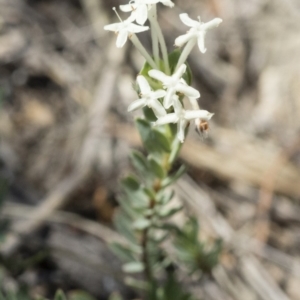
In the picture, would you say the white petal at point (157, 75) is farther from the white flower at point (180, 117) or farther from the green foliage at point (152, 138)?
the green foliage at point (152, 138)

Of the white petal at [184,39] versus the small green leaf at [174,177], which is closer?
the white petal at [184,39]

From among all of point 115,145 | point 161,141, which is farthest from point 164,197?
point 115,145

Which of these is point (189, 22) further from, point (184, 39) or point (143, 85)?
point (143, 85)

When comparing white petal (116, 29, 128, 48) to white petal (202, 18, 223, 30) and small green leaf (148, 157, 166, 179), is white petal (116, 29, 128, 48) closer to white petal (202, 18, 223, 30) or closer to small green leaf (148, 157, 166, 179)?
white petal (202, 18, 223, 30)

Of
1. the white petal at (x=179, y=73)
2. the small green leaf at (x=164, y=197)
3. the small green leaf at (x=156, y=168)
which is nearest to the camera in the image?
the white petal at (x=179, y=73)

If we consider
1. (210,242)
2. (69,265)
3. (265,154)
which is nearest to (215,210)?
(210,242)

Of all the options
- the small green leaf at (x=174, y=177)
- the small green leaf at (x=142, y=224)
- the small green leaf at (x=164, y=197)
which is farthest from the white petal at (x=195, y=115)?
the small green leaf at (x=142, y=224)

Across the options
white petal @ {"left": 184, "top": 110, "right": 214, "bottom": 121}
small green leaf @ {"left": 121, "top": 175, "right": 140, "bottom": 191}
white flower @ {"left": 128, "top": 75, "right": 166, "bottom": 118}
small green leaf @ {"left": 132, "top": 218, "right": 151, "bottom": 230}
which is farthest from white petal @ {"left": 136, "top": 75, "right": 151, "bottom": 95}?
small green leaf @ {"left": 132, "top": 218, "right": 151, "bottom": 230}
